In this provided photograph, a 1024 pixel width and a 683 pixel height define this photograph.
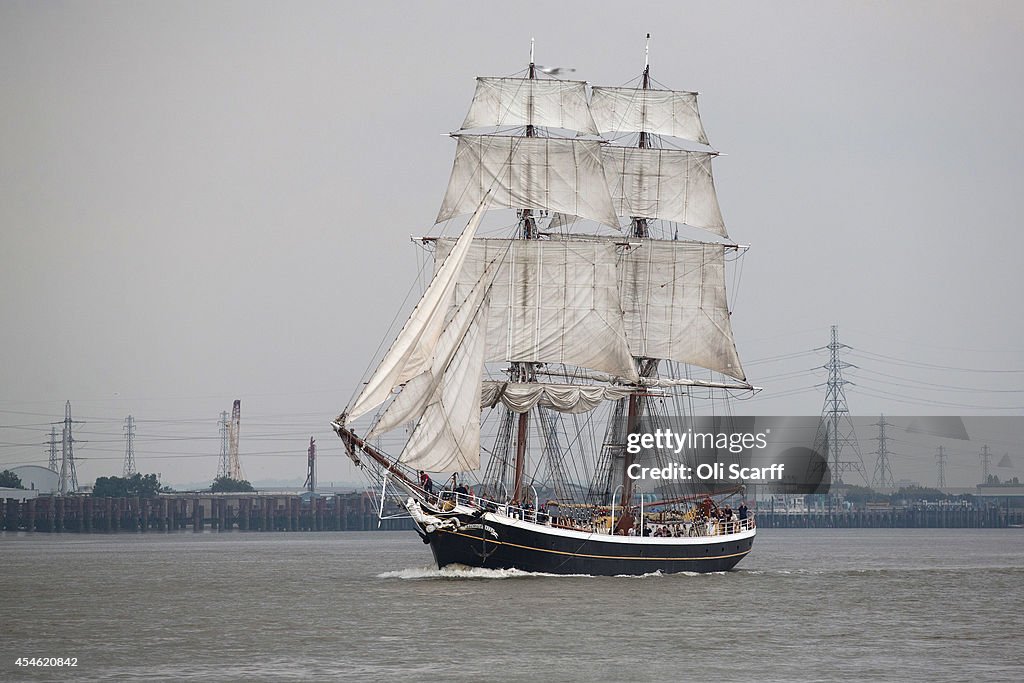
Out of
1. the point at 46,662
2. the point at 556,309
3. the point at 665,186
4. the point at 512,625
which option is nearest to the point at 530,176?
the point at 556,309

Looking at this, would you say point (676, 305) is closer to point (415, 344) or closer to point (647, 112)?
point (647, 112)

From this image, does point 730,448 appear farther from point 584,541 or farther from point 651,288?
point 584,541

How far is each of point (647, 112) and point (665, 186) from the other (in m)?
4.99

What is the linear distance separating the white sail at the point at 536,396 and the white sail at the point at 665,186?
13.8 m

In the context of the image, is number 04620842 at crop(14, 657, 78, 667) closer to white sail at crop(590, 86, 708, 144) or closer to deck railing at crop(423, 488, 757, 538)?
deck railing at crop(423, 488, 757, 538)

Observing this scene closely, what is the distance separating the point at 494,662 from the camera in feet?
154

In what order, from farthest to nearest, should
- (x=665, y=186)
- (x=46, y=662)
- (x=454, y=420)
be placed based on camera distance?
(x=665, y=186), (x=454, y=420), (x=46, y=662)

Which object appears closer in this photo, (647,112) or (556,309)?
(556,309)

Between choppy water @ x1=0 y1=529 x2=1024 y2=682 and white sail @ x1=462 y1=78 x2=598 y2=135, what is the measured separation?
2655 cm

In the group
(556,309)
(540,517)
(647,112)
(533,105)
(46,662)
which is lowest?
(46,662)

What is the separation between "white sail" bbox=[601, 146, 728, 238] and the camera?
92.9m

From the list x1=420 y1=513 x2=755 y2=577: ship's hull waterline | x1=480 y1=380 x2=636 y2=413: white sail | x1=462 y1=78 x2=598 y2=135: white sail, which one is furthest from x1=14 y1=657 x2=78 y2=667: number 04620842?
x1=462 y1=78 x2=598 y2=135: white sail

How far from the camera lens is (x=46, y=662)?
46906 millimetres

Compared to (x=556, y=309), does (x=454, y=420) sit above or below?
below
